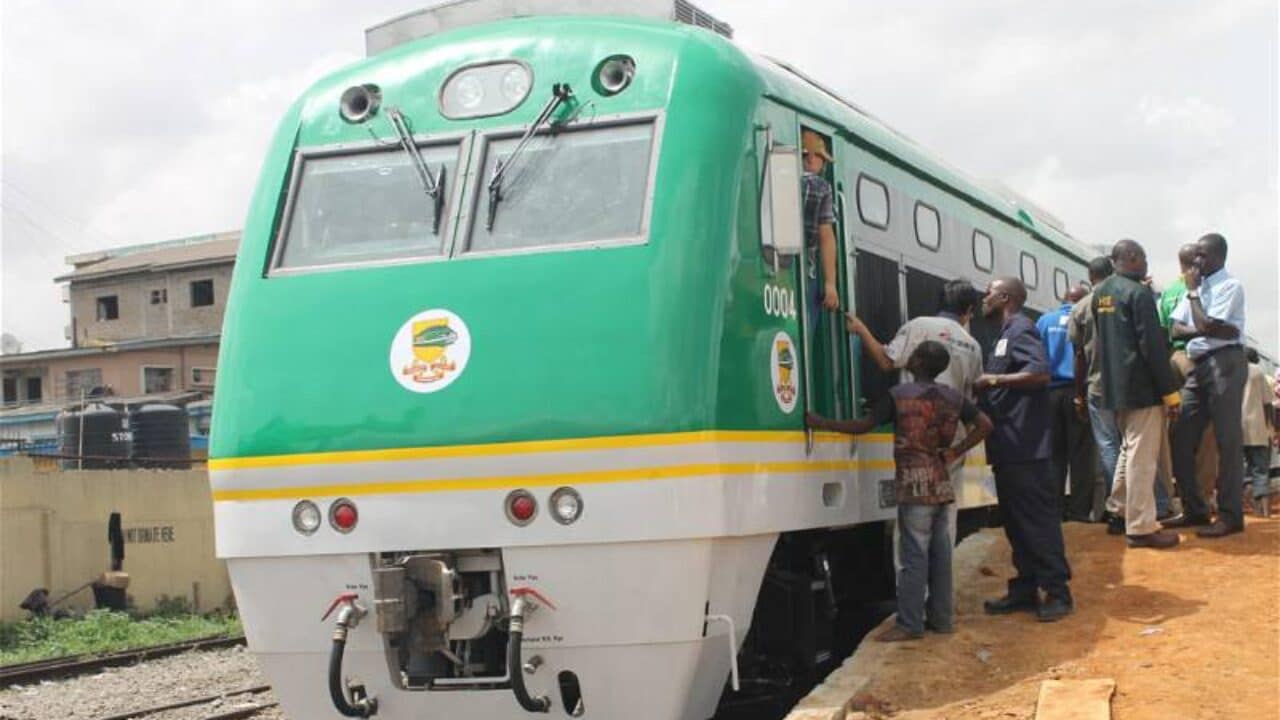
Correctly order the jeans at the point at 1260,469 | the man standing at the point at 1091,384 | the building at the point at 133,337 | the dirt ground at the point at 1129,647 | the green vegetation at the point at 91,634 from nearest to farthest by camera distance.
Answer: the dirt ground at the point at 1129,647, the man standing at the point at 1091,384, the jeans at the point at 1260,469, the green vegetation at the point at 91,634, the building at the point at 133,337

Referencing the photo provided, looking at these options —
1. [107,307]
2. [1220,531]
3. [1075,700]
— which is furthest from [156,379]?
[1075,700]

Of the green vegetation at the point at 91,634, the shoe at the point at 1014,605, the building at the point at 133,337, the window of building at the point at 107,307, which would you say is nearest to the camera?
the shoe at the point at 1014,605

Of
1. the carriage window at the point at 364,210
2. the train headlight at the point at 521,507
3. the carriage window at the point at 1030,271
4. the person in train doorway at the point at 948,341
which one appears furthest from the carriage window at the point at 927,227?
the train headlight at the point at 521,507

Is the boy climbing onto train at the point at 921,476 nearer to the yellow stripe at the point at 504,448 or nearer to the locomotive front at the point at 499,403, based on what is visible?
the yellow stripe at the point at 504,448

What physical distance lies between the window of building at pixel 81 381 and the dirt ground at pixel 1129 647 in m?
38.3

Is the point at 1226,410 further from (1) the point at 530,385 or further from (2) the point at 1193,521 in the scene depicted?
(1) the point at 530,385

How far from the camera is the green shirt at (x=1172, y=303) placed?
995 cm

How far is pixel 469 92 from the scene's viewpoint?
23.3 ft

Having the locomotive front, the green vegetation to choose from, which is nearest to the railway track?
the green vegetation

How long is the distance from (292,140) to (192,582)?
1570 centimetres

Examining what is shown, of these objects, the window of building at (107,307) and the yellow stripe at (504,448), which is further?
the window of building at (107,307)

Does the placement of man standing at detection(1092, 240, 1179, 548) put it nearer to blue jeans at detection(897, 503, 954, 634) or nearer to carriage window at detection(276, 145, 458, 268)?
blue jeans at detection(897, 503, 954, 634)

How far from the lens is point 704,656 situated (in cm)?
642

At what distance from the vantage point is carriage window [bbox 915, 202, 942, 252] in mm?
9570
